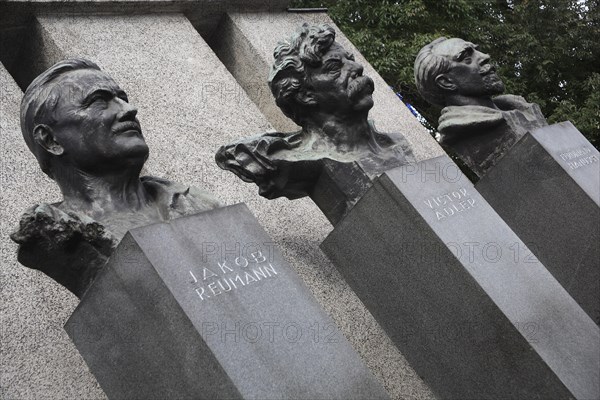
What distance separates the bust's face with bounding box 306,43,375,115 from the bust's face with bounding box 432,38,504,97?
1249mm

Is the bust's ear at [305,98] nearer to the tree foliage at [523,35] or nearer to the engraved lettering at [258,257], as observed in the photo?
the engraved lettering at [258,257]

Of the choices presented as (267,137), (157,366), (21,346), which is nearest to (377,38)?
(267,137)

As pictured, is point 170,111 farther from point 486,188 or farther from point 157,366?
point 157,366

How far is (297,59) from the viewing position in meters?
6.80

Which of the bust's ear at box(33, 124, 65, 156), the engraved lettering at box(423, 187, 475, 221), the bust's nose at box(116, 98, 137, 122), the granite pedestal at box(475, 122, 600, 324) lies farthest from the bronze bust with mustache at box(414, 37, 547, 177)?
the bust's ear at box(33, 124, 65, 156)

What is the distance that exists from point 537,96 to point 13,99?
9.76 metres

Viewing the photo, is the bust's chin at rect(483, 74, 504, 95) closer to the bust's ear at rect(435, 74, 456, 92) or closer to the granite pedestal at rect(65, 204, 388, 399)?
the bust's ear at rect(435, 74, 456, 92)

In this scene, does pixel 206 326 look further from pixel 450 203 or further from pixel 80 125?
pixel 450 203

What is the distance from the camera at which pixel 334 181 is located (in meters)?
6.56

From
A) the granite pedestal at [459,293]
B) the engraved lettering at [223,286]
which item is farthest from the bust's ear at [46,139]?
the granite pedestal at [459,293]

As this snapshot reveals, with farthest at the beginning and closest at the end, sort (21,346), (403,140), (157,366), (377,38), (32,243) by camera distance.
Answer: (377,38) → (403,140) → (21,346) → (32,243) → (157,366)

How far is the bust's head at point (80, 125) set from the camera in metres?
5.23

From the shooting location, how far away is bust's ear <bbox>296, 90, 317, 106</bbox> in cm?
680

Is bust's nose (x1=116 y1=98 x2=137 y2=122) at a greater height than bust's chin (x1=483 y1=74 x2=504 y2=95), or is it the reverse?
bust's chin (x1=483 y1=74 x2=504 y2=95)
